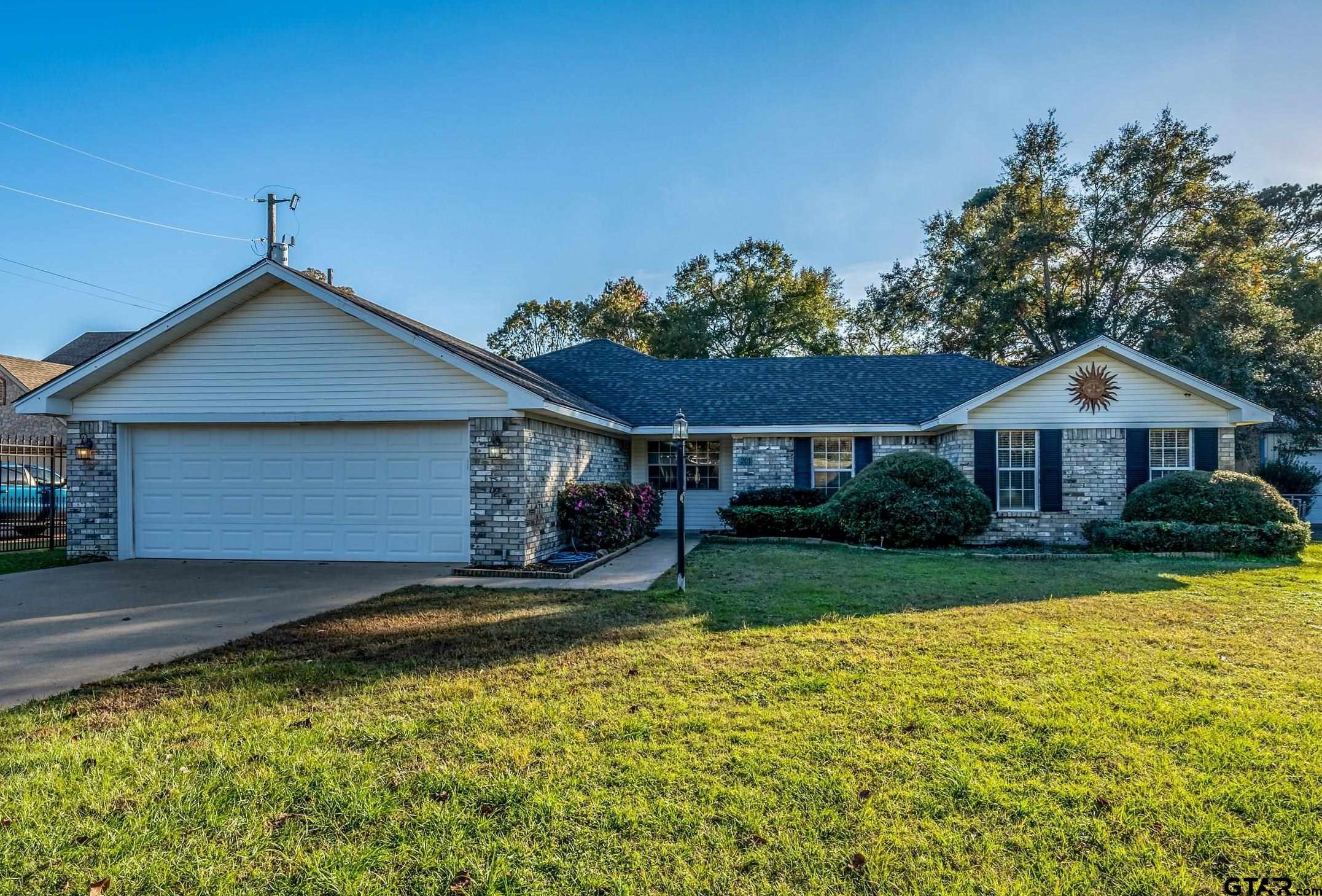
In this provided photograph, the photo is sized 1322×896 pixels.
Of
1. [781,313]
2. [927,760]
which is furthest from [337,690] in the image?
[781,313]

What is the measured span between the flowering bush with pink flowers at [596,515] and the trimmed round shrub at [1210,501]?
9.83m

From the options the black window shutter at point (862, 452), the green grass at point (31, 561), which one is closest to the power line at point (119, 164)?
the green grass at point (31, 561)

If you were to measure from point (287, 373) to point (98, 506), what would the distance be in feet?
13.7

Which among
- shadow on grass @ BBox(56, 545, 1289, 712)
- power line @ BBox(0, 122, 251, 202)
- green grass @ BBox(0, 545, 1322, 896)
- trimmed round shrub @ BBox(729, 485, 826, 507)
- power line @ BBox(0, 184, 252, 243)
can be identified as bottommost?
shadow on grass @ BBox(56, 545, 1289, 712)

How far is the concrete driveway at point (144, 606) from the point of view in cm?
511

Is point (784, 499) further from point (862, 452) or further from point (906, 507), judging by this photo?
point (906, 507)

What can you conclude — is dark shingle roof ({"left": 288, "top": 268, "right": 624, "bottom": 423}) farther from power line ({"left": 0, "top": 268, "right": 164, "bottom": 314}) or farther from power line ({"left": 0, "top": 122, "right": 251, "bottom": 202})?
power line ({"left": 0, "top": 268, "right": 164, "bottom": 314})

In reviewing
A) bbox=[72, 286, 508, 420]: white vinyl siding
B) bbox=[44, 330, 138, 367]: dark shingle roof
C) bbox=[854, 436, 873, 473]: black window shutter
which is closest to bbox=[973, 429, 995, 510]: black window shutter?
bbox=[854, 436, 873, 473]: black window shutter

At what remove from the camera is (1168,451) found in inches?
524

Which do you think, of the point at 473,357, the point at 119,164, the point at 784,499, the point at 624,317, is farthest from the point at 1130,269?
the point at 119,164

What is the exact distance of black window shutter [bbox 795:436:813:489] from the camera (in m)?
15.5

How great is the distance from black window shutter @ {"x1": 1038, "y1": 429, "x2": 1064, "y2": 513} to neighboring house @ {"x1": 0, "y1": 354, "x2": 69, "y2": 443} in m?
33.7

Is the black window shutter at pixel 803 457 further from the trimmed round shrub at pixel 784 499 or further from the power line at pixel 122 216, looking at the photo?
the power line at pixel 122 216

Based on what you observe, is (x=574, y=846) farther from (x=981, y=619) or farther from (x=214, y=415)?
(x=214, y=415)
